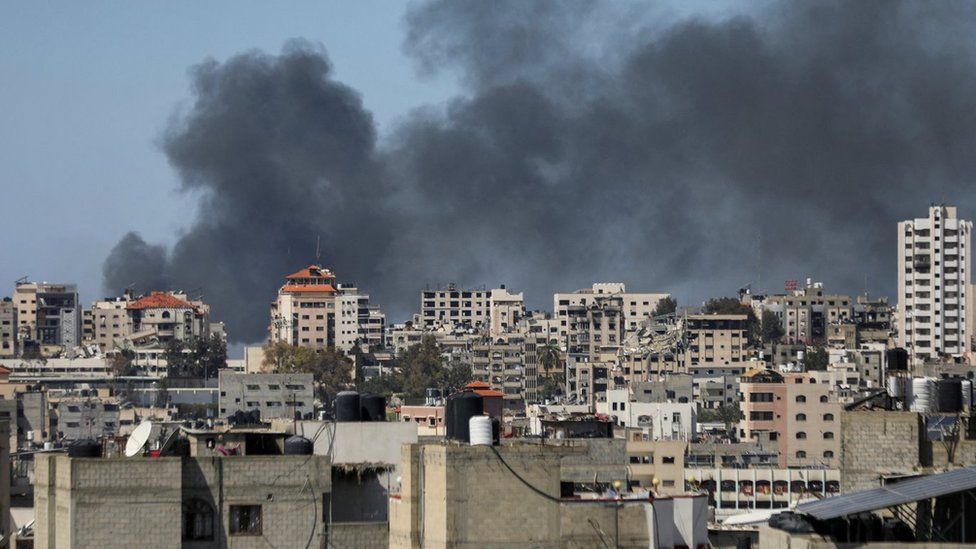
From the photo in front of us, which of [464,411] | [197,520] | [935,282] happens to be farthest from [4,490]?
[935,282]

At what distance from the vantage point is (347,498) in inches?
1092

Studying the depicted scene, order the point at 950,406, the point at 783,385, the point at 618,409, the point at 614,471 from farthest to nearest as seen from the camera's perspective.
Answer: the point at 618,409, the point at 783,385, the point at 614,471, the point at 950,406

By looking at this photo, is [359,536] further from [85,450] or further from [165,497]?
[85,450]

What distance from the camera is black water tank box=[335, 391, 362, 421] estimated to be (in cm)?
3136

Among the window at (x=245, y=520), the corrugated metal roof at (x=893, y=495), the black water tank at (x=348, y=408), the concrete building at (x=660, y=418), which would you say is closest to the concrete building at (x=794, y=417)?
the concrete building at (x=660, y=418)

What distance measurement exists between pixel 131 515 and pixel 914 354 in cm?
16195

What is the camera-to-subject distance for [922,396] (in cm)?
2741

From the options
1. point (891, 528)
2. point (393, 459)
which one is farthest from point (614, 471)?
point (891, 528)

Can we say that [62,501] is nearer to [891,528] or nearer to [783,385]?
[891,528]

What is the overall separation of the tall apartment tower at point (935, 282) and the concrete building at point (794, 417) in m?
62.7

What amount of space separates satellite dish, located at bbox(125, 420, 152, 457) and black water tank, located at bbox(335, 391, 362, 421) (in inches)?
192

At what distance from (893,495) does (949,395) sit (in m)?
6.01

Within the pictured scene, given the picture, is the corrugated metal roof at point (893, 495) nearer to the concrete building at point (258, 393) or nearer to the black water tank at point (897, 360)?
the black water tank at point (897, 360)

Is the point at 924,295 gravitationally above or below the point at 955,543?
above
